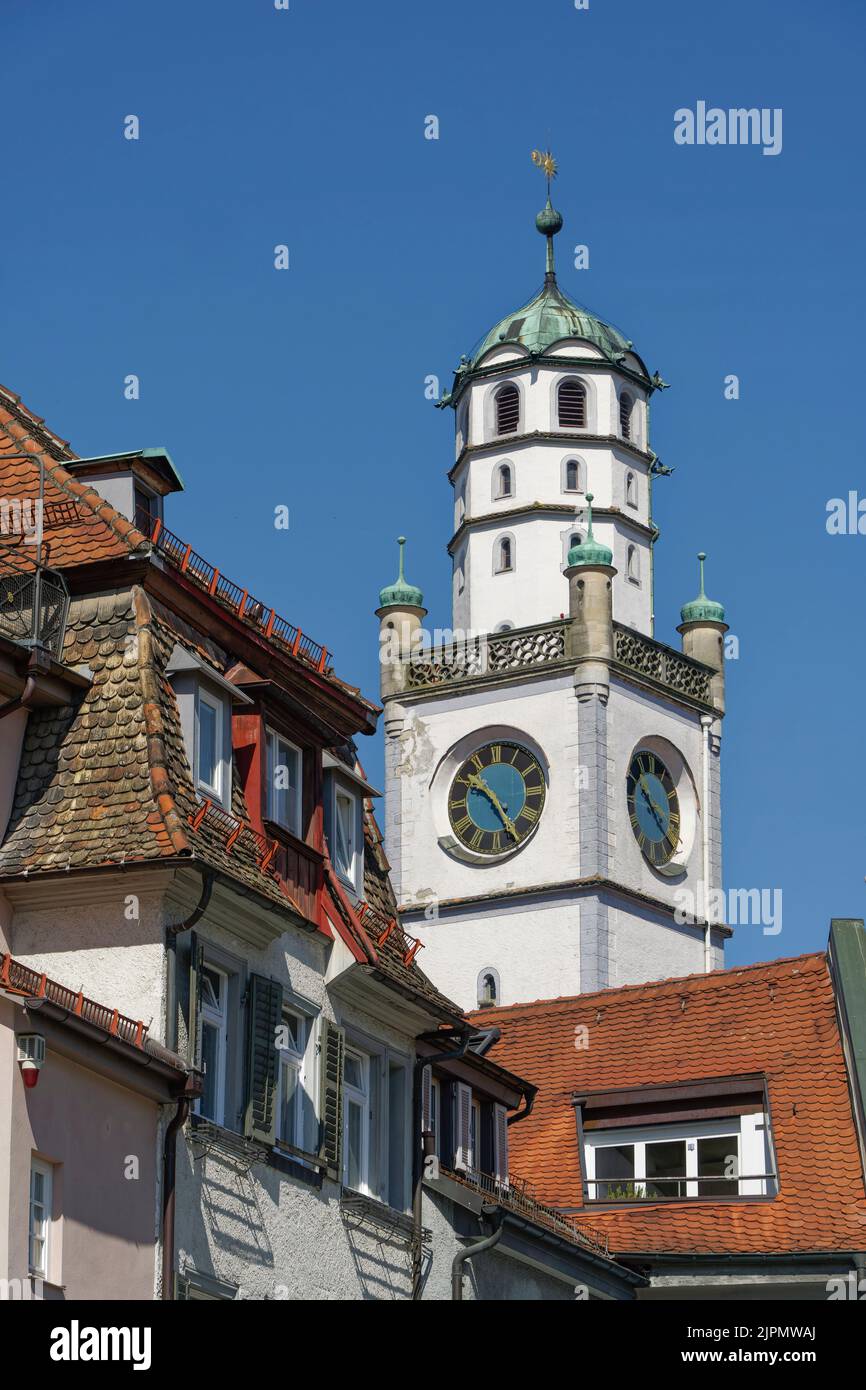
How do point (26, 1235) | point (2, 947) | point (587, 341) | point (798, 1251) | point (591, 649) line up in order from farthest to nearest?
point (587, 341), point (591, 649), point (798, 1251), point (2, 947), point (26, 1235)

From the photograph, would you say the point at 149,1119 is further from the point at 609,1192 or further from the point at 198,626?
the point at 609,1192

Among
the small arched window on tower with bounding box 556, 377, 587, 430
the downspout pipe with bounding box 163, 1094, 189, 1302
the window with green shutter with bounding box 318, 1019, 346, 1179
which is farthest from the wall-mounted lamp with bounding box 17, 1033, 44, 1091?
the small arched window on tower with bounding box 556, 377, 587, 430

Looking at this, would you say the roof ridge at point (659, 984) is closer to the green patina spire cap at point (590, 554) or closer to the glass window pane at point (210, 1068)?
the glass window pane at point (210, 1068)

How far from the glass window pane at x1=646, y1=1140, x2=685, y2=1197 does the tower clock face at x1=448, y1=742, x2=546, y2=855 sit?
3810cm

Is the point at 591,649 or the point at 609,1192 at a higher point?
the point at 591,649

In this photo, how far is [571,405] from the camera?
263ft

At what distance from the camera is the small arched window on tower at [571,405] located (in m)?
79.6

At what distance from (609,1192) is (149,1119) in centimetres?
1325

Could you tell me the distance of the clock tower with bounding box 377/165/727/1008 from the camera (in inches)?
2798

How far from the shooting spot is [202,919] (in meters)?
23.0

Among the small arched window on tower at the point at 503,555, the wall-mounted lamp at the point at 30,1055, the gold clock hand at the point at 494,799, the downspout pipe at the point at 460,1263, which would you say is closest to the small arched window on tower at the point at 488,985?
the gold clock hand at the point at 494,799

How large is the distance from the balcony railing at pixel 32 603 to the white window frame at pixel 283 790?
227 centimetres

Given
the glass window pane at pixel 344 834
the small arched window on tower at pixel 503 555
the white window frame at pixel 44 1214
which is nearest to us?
the white window frame at pixel 44 1214

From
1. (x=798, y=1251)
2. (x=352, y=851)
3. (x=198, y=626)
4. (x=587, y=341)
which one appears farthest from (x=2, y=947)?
(x=587, y=341)
